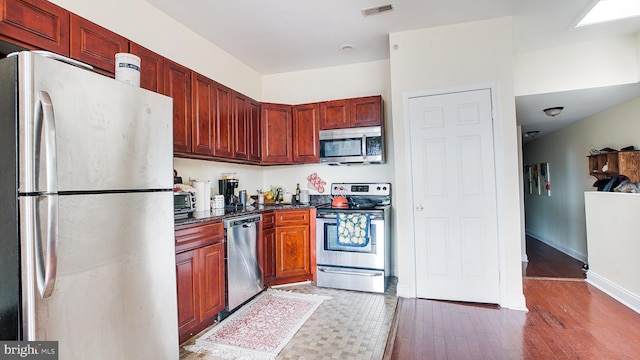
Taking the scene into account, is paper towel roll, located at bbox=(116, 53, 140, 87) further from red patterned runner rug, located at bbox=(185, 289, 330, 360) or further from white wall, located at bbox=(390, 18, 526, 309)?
white wall, located at bbox=(390, 18, 526, 309)

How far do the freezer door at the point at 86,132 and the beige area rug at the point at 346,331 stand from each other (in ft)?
4.66

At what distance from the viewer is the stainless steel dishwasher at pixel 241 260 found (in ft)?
8.79

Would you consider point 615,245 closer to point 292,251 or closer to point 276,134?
point 292,251

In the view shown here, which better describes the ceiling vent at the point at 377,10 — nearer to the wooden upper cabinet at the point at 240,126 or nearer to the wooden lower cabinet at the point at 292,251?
the wooden upper cabinet at the point at 240,126

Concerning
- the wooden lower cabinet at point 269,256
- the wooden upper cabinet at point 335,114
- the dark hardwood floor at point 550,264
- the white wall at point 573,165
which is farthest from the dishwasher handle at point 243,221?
the white wall at point 573,165

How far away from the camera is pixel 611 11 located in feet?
8.89

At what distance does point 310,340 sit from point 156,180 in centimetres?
161

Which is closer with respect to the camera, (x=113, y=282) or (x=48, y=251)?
(x=48, y=251)

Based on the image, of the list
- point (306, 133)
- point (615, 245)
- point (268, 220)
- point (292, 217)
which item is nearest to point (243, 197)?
point (268, 220)

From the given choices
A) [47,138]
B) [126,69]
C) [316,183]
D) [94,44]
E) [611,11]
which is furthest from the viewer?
[316,183]

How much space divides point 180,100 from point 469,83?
2.73 m

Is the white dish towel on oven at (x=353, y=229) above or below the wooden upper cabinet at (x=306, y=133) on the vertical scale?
below

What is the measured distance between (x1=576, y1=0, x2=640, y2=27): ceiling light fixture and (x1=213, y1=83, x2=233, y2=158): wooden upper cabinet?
3500 millimetres

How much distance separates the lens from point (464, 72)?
2.98 m
